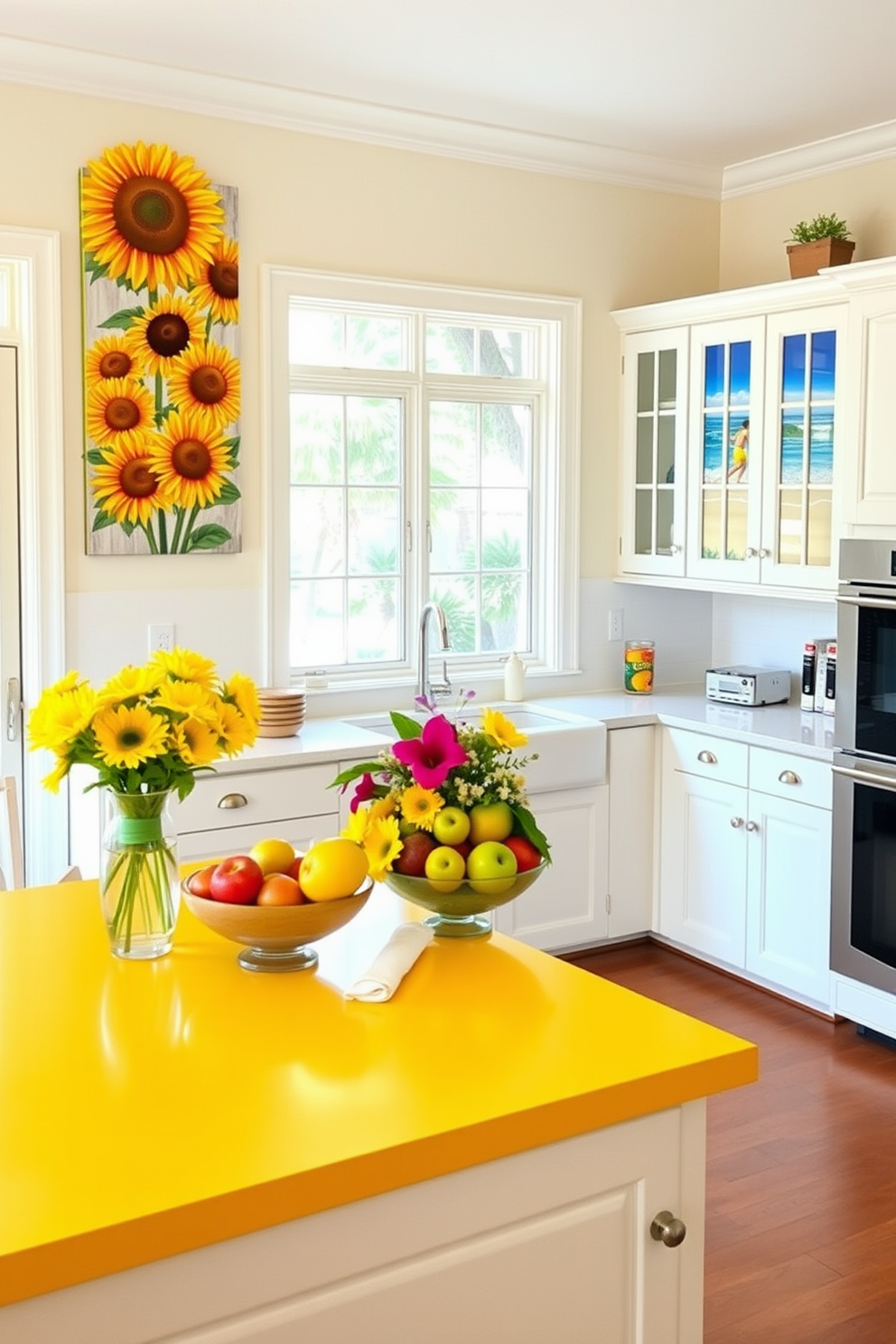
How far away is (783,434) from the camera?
4363 mm

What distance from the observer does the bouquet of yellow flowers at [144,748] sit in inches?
72.7

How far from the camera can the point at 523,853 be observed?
6.71 ft

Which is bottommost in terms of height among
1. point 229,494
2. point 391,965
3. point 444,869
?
point 391,965

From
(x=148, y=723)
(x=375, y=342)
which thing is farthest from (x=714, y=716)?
(x=148, y=723)

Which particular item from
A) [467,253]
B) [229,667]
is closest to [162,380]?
[229,667]

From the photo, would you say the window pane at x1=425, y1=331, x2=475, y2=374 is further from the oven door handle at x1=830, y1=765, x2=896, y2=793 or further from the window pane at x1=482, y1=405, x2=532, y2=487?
the oven door handle at x1=830, y1=765, x2=896, y2=793

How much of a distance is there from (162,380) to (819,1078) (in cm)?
266

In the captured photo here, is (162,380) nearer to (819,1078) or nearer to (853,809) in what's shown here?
(853,809)

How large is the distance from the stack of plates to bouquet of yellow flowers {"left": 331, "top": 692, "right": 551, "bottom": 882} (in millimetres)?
1937

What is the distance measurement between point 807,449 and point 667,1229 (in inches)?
122

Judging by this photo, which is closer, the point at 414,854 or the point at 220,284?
the point at 414,854

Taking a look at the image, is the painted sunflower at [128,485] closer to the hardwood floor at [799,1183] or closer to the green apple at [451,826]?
the hardwood floor at [799,1183]

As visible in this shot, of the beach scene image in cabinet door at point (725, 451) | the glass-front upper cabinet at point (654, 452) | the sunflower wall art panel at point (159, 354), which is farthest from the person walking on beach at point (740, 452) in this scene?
the sunflower wall art panel at point (159, 354)

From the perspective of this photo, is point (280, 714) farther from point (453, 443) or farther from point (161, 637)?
point (453, 443)
